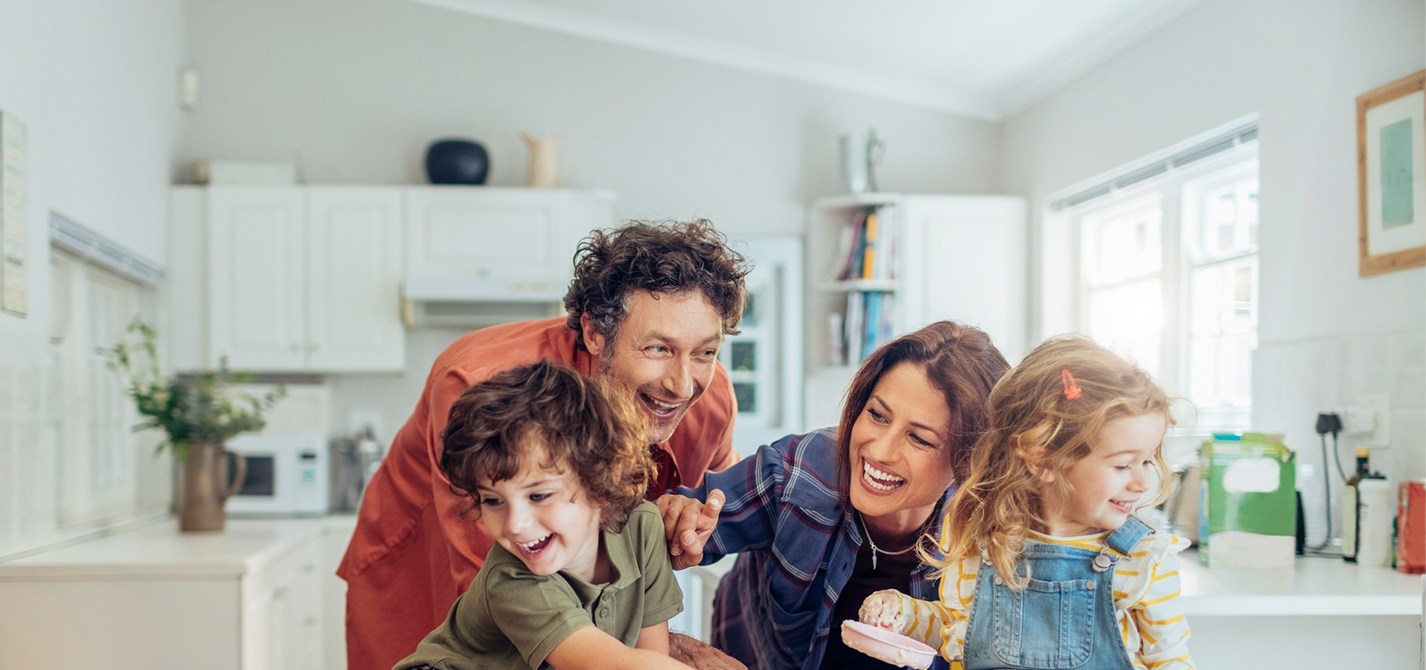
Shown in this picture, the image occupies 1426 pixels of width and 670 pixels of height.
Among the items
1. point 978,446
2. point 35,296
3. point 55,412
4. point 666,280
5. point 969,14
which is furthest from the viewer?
point 969,14

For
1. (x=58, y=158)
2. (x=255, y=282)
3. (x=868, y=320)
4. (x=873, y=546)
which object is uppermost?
(x=58, y=158)

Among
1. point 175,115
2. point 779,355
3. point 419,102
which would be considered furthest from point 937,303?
point 175,115

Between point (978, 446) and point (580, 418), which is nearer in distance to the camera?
point (580, 418)

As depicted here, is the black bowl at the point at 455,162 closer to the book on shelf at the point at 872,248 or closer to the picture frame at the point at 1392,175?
the book on shelf at the point at 872,248

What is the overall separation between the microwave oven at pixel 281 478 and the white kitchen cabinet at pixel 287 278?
333mm

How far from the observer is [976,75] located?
519 cm

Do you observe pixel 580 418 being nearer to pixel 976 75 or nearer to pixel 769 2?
pixel 769 2

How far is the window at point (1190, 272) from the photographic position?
146 inches

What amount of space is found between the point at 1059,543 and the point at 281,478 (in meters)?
4.18

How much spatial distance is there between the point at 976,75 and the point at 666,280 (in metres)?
4.06

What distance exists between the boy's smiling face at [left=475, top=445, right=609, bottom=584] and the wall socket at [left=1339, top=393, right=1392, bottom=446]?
7.92 feet

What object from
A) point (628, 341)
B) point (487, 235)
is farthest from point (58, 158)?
point (628, 341)

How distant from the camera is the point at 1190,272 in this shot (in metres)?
4.06

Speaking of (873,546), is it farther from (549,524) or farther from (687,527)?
(549,524)
